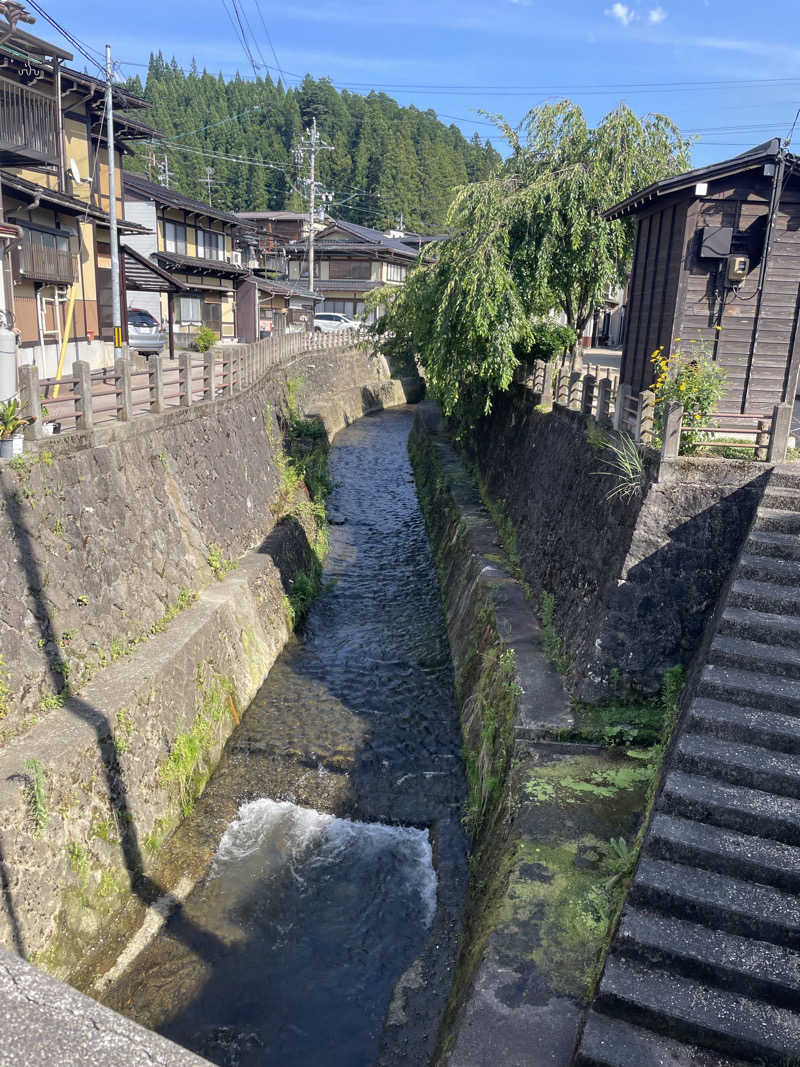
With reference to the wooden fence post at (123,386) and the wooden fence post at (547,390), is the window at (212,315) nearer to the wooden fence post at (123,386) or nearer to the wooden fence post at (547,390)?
the wooden fence post at (547,390)

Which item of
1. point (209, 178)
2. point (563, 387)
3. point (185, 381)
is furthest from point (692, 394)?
point (209, 178)

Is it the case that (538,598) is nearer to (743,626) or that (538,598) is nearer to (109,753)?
(743,626)

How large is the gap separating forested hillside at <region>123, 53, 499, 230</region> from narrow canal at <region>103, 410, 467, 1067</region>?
78.7m

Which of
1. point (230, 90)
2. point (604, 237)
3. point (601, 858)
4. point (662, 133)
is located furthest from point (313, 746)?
point (230, 90)

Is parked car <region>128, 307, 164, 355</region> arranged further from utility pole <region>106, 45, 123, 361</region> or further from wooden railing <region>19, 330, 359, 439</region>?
utility pole <region>106, 45, 123, 361</region>

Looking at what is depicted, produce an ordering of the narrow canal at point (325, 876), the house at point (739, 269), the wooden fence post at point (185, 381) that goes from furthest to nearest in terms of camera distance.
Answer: the wooden fence post at point (185, 381), the house at point (739, 269), the narrow canal at point (325, 876)

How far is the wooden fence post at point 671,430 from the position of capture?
923 cm

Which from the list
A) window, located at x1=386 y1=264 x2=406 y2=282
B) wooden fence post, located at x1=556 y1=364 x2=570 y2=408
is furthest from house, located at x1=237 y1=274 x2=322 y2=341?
wooden fence post, located at x1=556 y1=364 x2=570 y2=408

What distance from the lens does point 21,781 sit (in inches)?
278

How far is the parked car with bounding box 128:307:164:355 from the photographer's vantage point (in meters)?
27.3

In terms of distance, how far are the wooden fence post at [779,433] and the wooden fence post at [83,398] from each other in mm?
9771

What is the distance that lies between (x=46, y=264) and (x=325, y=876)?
1798 centimetres

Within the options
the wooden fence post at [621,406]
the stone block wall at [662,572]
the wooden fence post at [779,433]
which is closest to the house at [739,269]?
the wooden fence post at [621,406]

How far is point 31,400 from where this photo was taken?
9594 mm
